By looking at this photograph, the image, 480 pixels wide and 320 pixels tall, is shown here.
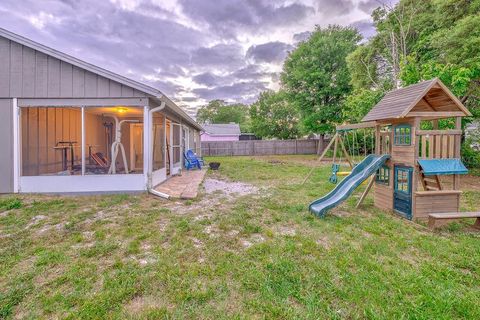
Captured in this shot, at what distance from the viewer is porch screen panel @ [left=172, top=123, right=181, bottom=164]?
9016mm

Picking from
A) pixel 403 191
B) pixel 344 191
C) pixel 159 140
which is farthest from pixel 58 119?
pixel 403 191

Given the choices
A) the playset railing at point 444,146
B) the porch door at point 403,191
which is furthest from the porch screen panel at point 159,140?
the playset railing at point 444,146

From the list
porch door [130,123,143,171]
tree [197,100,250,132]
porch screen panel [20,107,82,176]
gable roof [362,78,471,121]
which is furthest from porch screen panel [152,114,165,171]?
tree [197,100,250,132]

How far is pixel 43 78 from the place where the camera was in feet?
18.1

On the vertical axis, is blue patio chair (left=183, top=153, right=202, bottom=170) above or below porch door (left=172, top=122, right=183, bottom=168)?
below

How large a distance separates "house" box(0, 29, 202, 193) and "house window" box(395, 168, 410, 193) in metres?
5.19

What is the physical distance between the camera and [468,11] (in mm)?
7844

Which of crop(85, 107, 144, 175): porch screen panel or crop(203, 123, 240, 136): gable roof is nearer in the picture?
crop(85, 107, 144, 175): porch screen panel

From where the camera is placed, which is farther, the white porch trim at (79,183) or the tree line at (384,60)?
the tree line at (384,60)

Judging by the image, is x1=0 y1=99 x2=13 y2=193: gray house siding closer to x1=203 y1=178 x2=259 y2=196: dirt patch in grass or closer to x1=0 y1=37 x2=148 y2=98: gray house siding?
x1=0 y1=37 x2=148 y2=98: gray house siding

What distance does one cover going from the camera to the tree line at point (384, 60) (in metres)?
7.04

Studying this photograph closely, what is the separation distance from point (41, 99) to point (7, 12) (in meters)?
3.63

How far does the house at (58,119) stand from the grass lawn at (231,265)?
1.35 m

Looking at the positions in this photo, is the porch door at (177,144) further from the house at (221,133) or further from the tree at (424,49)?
the house at (221,133)
